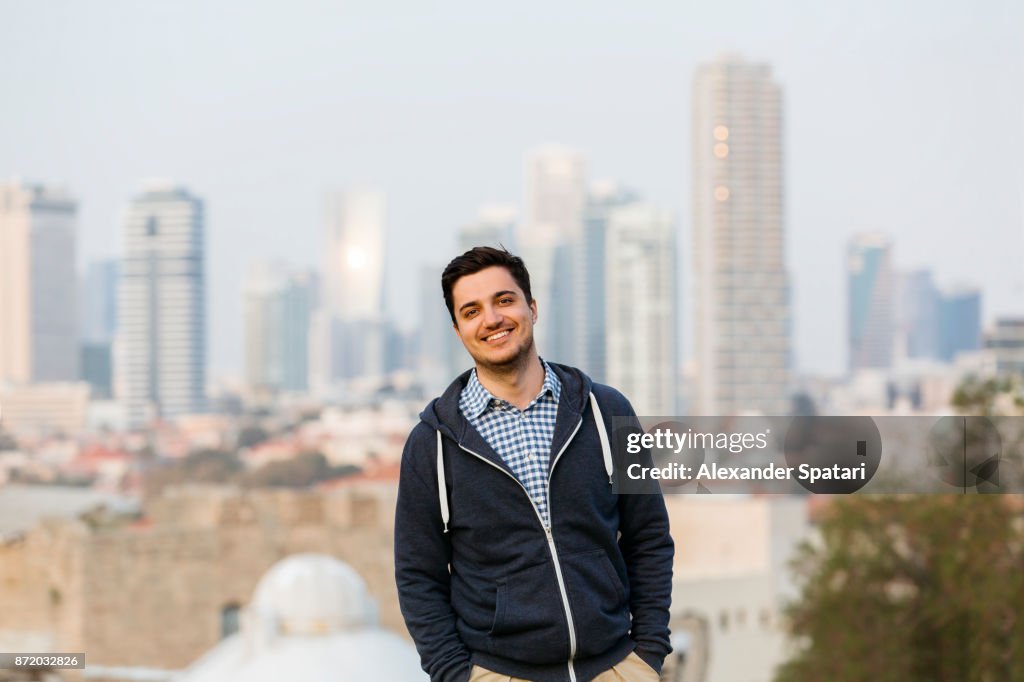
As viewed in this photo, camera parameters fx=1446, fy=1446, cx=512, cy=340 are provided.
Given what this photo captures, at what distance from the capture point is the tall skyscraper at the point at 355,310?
72.2m

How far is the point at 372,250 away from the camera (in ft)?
248

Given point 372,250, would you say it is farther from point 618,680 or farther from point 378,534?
point 618,680

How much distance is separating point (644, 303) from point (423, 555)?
226 feet

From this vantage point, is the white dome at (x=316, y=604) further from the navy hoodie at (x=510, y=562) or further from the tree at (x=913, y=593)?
the tree at (x=913, y=593)

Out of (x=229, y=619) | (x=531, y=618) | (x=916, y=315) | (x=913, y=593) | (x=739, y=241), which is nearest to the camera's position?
(x=531, y=618)

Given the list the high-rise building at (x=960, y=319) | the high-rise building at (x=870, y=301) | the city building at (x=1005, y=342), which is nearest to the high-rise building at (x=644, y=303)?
the high-rise building at (x=870, y=301)

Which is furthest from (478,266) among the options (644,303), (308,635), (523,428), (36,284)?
(644,303)

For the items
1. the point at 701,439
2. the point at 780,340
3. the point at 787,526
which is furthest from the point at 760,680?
the point at 780,340

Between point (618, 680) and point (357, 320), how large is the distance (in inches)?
2849

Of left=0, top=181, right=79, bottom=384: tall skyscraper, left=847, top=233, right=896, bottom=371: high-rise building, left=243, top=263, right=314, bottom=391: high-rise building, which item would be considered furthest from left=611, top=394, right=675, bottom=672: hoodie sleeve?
left=847, top=233, right=896, bottom=371: high-rise building

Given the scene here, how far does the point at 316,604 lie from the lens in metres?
3.59

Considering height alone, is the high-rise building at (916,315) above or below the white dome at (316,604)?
above

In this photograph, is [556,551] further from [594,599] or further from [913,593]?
[913,593]

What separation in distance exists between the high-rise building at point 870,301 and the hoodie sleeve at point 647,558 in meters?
70.9
